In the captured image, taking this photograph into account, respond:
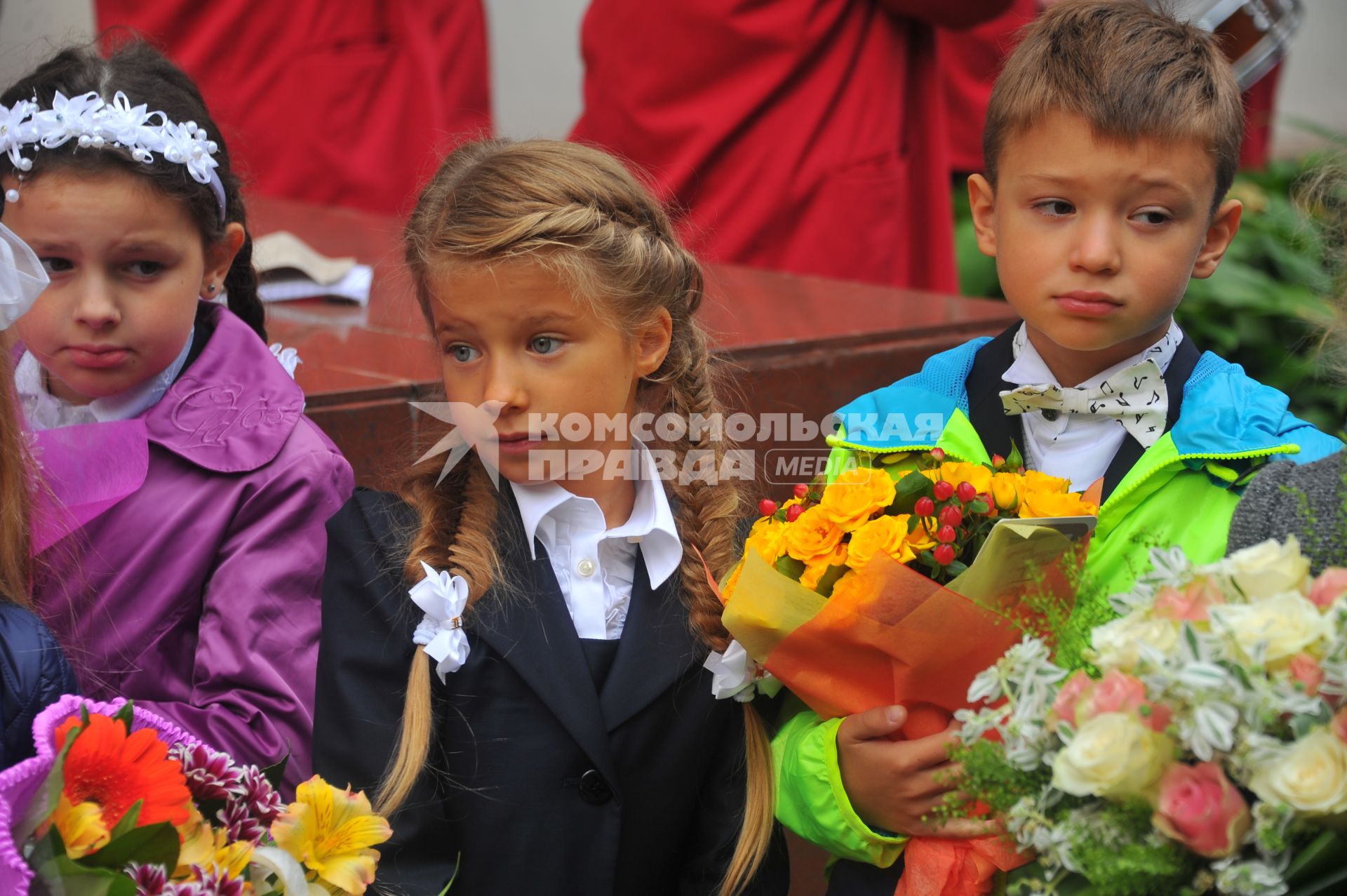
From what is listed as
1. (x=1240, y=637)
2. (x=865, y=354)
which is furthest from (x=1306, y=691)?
(x=865, y=354)

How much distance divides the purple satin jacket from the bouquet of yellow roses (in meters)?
0.73

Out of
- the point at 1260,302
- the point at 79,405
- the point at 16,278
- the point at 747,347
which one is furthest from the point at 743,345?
the point at 1260,302

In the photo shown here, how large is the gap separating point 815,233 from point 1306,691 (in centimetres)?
308

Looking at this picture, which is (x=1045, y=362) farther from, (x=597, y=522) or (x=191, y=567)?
(x=191, y=567)

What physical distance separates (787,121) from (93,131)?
229 centimetres

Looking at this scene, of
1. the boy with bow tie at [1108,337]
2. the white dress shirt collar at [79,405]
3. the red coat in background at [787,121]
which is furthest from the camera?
the red coat in background at [787,121]

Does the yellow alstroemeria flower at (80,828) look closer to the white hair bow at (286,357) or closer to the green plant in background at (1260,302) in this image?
the white hair bow at (286,357)

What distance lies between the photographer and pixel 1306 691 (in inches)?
44.9

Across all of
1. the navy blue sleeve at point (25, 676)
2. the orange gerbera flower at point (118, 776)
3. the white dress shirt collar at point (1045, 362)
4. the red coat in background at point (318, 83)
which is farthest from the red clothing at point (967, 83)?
the orange gerbera flower at point (118, 776)

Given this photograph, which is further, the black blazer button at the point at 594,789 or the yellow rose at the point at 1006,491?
the black blazer button at the point at 594,789

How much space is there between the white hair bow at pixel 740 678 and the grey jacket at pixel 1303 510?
1.81ft

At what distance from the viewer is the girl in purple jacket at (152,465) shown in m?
2.00

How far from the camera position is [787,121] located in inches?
157

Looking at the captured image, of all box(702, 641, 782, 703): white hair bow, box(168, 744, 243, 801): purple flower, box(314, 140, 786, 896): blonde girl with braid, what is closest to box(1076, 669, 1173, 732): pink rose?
box(702, 641, 782, 703): white hair bow
